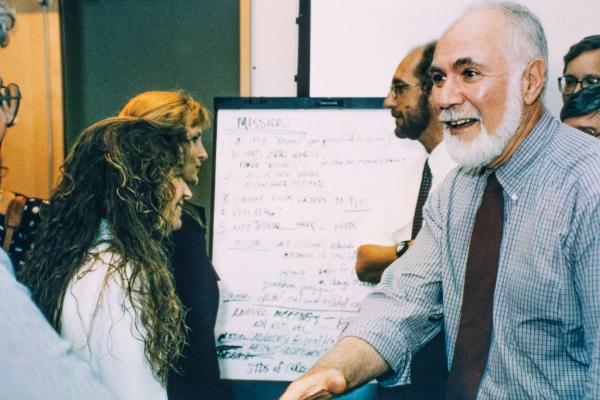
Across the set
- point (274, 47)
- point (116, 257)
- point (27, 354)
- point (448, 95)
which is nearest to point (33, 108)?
point (274, 47)

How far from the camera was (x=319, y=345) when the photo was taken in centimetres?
209

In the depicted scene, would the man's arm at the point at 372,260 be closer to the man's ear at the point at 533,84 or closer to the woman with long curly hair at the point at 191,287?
the woman with long curly hair at the point at 191,287

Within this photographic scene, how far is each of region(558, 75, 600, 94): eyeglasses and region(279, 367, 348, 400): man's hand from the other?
1429mm

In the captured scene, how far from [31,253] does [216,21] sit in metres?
1.50

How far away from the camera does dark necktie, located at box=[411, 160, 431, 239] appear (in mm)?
2018

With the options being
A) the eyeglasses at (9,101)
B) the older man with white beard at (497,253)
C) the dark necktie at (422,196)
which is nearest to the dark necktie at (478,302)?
the older man with white beard at (497,253)

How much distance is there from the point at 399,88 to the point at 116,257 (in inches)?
50.2

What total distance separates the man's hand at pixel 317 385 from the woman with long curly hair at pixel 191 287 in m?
0.51

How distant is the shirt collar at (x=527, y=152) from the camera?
49.1 inches

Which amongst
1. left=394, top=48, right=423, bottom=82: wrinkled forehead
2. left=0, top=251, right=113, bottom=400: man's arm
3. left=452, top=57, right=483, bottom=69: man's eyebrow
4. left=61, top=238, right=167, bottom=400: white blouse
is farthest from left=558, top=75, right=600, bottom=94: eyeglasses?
left=0, top=251, right=113, bottom=400: man's arm

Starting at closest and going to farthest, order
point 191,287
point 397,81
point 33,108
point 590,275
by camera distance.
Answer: point 590,275 → point 191,287 → point 397,81 → point 33,108

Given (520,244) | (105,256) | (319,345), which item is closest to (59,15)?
(105,256)

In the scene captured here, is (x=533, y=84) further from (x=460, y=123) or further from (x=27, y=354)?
(x=27, y=354)

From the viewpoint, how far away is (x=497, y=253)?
128 cm
